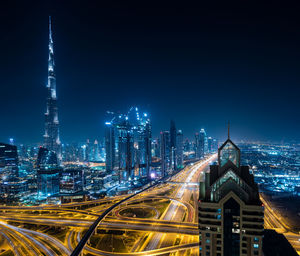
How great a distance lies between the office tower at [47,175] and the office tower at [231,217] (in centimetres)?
5803

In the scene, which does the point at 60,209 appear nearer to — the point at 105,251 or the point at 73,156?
the point at 105,251

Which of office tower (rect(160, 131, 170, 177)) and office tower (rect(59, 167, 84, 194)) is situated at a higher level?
office tower (rect(160, 131, 170, 177))

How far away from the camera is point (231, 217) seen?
58.6ft

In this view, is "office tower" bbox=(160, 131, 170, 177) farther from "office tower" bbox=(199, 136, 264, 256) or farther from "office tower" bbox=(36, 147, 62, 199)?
"office tower" bbox=(199, 136, 264, 256)

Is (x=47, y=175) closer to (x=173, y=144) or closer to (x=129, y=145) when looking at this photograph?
(x=129, y=145)

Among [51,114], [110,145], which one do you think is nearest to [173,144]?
[110,145]

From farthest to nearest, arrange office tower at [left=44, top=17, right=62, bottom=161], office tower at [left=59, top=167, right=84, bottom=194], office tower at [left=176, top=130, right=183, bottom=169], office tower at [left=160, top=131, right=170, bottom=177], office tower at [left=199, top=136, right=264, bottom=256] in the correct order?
office tower at [left=44, top=17, right=62, bottom=161] → office tower at [left=176, top=130, right=183, bottom=169] → office tower at [left=160, top=131, right=170, bottom=177] → office tower at [left=59, top=167, right=84, bottom=194] → office tower at [left=199, top=136, right=264, bottom=256]

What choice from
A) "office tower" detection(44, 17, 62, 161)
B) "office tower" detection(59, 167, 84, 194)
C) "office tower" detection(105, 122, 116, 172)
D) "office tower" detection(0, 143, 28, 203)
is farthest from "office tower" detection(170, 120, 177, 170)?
"office tower" detection(44, 17, 62, 161)

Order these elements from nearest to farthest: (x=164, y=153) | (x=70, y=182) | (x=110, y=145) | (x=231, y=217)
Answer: (x=231, y=217) → (x=70, y=182) → (x=164, y=153) → (x=110, y=145)

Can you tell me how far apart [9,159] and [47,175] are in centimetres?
3368

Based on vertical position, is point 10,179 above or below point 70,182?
above

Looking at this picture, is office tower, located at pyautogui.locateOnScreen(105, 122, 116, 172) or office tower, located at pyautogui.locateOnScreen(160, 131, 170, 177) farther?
office tower, located at pyautogui.locateOnScreen(105, 122, 116, 172)

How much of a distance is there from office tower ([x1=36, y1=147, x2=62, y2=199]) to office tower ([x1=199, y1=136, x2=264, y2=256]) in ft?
190

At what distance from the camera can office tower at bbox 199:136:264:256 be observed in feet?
56.5
